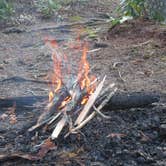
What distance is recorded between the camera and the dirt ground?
391 centimetres

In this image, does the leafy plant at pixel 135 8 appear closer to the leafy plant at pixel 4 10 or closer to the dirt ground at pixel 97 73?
the dirt ground at pixel 97 73

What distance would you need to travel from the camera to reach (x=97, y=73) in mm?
7020

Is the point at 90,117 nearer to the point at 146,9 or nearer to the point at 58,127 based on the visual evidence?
the point at 58,127

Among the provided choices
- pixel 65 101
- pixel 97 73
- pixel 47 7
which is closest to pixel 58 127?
pixel 65 101

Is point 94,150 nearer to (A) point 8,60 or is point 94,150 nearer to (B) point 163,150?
(B) point 163,150

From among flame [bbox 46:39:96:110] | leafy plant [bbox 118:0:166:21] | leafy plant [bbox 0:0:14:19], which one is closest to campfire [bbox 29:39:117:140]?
flame [bbox 46:39:96:110]

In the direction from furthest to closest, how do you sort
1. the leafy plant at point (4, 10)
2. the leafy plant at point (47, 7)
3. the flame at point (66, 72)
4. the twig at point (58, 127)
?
the leafy plant at point (47, 7) → the leafy plant at point (4, 10) → the flame at point (66, 72) → the twig at point (58, 127)

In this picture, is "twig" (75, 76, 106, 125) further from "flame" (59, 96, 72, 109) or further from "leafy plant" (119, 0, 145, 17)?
"leafy plant" (119, 0, 145, 17)

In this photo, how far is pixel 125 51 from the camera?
8.26 meters

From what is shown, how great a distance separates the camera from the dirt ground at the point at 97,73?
391 centimetres

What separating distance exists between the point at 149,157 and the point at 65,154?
767mm

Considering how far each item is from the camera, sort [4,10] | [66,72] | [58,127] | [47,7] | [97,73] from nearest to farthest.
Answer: [58,127] → [97,73] → [66,72] → [4,10] → [47,7]

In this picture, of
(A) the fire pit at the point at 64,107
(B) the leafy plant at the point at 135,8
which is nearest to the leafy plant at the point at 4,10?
(B) the leafy plant at the point at 135,8

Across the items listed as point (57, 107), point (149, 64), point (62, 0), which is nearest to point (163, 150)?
point (57, 107)
